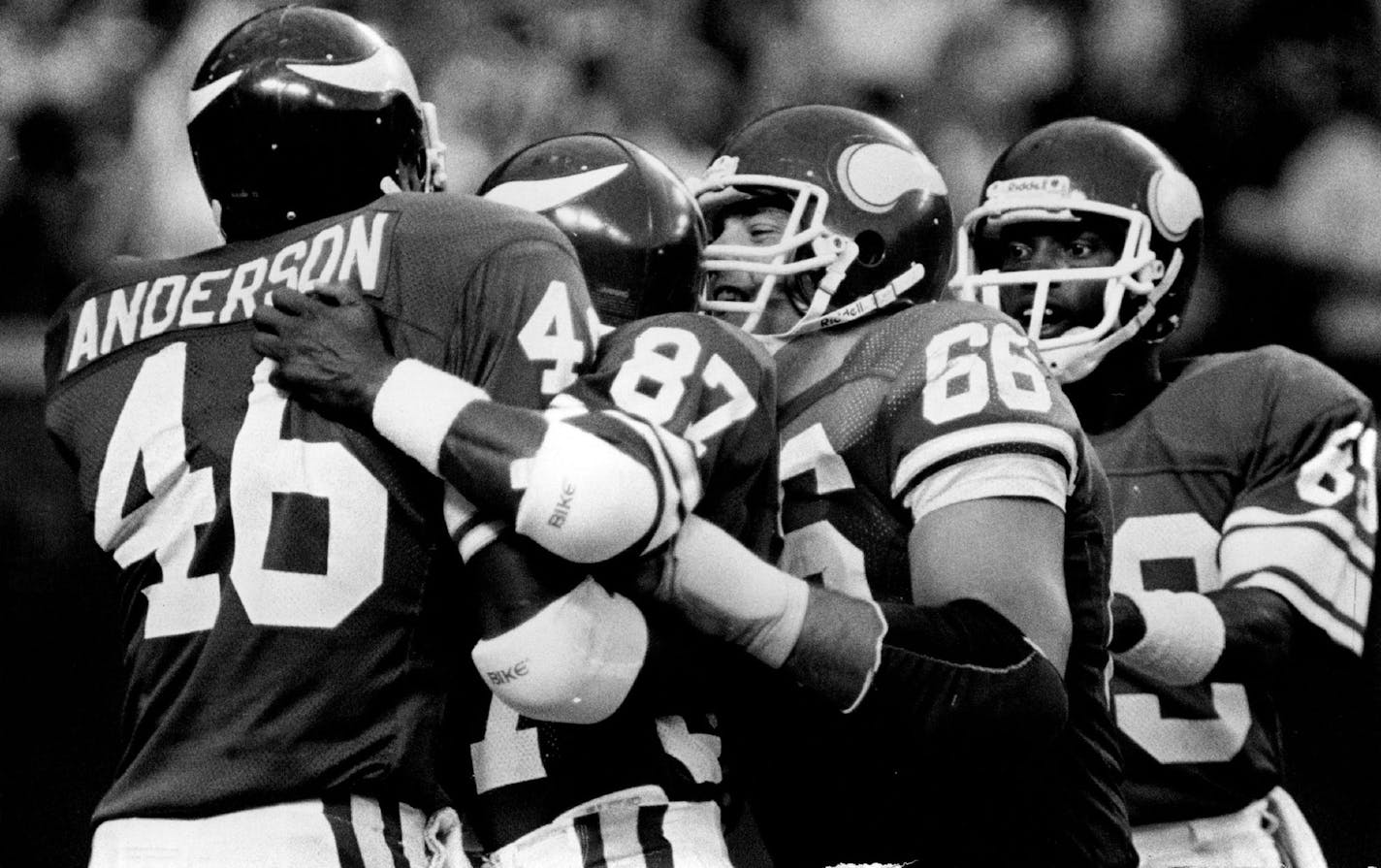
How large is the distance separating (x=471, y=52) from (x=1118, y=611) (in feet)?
10.9

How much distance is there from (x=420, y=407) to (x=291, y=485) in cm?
17

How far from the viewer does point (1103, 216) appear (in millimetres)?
3377

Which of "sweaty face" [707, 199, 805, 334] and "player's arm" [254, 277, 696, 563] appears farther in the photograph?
"sweaty face" [707, 199, 805, 334]

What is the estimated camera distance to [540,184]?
2453mm

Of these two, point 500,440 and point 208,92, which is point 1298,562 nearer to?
point 500,440

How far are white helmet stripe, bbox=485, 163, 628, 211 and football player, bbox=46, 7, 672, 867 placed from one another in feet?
0.95

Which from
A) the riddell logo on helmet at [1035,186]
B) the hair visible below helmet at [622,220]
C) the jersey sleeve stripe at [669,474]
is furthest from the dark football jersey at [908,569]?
the riddell logo on helmet at [1035,186]

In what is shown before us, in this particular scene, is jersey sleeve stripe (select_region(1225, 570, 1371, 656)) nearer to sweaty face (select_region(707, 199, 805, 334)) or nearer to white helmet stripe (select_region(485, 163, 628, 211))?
sweaty face (select_region(707, 199, 805, 334))

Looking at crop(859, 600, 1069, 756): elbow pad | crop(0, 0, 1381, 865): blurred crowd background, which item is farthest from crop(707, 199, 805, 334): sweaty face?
crop(0, 0, 1381, 865): blurred crowd background

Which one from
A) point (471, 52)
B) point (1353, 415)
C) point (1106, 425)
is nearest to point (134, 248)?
point (471, 52)

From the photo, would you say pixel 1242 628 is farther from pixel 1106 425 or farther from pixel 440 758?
pixel 440 758

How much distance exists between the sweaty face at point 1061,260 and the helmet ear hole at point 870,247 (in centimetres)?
Result: 66

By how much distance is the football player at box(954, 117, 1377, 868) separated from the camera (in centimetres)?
308

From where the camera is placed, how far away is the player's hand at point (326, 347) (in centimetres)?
196
